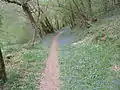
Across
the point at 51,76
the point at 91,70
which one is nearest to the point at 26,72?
the point at 51,76

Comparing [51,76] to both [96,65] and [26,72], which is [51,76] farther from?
[96,65]

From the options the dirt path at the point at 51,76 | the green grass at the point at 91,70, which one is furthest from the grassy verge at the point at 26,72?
the green grass at the point at 91,70

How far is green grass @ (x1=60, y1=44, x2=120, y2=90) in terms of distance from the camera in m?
10.8

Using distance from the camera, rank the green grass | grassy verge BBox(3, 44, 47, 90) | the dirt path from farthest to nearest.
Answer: grassy verge BBox(3, 44, 47, 90) → the dirt path → the green grass

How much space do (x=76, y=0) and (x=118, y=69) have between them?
24.6m

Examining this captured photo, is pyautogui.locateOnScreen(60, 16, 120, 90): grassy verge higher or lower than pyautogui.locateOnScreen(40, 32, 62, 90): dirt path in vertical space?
higher

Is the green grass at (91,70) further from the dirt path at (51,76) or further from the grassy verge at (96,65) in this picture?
the dirt path at (51,76)

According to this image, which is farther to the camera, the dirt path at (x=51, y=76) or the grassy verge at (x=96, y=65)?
the dirt path at (x=51, y=76)

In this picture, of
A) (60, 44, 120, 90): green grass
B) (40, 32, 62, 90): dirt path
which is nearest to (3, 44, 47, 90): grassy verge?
(40, 32, 62, 90): dirt path

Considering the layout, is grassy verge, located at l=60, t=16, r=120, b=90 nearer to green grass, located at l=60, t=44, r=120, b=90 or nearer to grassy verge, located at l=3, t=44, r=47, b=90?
green grass, located at l=60, t=44, r=120, b=90

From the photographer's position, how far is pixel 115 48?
1527 cm

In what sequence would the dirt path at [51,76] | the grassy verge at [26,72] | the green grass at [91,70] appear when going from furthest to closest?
the grassy verge at [26,72] → the dirt path at [51,76] → the green grass at [91,70]

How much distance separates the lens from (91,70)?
12.6 m

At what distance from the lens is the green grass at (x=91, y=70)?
10750 millimetres
